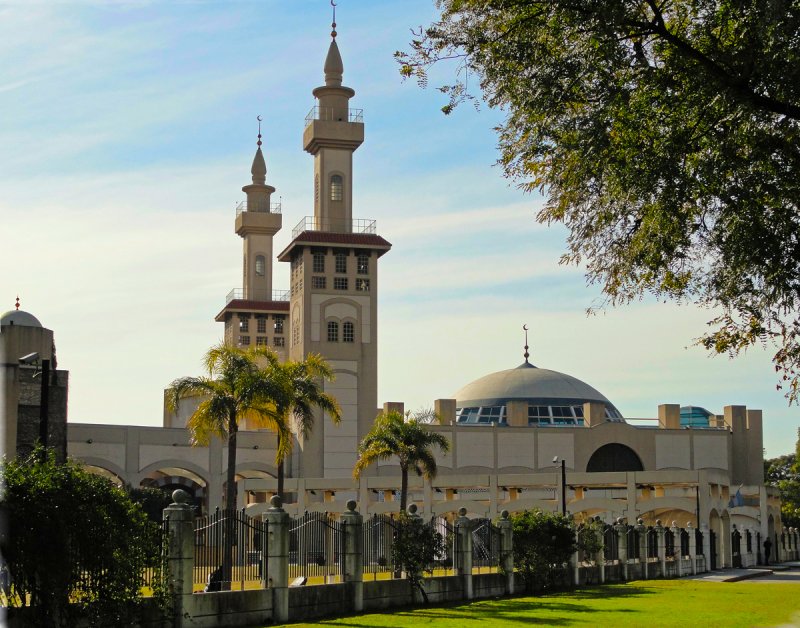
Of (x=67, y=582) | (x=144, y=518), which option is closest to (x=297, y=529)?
(x=144, y=518)

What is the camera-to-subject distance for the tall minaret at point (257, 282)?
9575 centimetres

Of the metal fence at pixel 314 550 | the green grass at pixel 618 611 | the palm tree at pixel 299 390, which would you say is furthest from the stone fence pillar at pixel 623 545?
the metal fence at pixel 314 550

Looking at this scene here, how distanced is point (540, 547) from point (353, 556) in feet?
35.3

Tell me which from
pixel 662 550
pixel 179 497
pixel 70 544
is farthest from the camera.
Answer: pixel 662 550

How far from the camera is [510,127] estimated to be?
69.2 ft

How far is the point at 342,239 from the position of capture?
81.1 meters

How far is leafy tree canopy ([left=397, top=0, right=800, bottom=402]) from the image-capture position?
746 inches

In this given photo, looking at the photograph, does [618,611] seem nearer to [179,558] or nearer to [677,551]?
[179,558]

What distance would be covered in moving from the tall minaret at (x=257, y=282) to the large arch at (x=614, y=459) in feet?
85.3

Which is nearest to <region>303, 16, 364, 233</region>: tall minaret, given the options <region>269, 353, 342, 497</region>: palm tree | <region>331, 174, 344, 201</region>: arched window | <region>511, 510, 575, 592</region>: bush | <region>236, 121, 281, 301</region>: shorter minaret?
<region>331, 174, 344, 201</region>: arched window

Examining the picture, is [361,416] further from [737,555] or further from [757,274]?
[757,274]

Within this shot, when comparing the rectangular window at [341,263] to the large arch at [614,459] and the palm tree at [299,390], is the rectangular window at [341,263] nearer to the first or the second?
the large arch at [614,459]

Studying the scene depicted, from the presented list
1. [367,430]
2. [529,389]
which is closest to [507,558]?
[367,430]

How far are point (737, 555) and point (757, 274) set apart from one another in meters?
45.7
